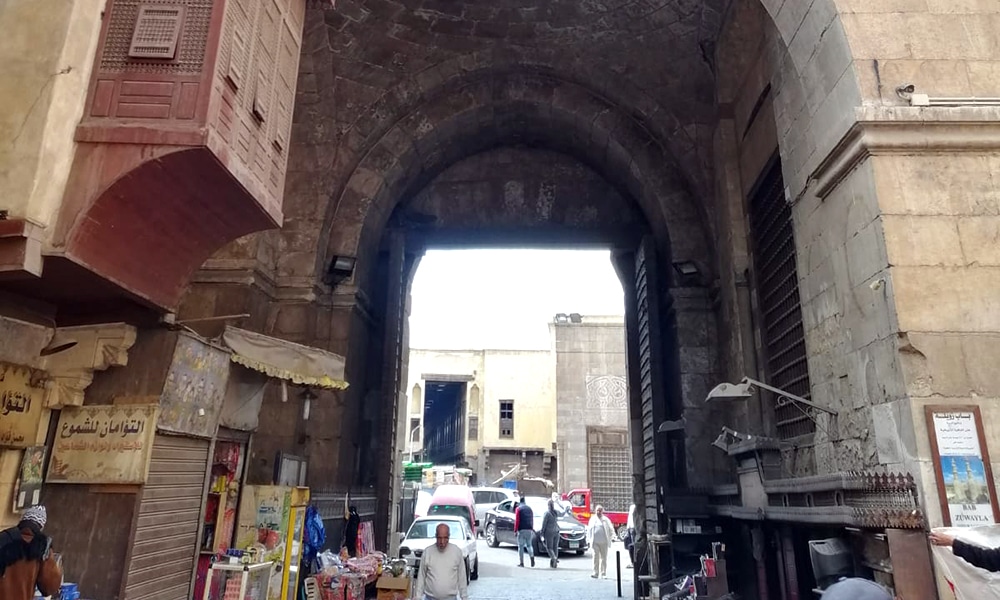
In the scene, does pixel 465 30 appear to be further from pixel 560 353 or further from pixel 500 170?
pixel 560 353

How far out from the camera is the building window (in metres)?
32.1

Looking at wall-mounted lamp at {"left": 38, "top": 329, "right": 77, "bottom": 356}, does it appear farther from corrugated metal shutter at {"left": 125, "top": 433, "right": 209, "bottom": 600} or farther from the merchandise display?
the merchandise display

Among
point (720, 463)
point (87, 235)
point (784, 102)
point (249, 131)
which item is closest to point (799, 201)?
A: point (784, 102)

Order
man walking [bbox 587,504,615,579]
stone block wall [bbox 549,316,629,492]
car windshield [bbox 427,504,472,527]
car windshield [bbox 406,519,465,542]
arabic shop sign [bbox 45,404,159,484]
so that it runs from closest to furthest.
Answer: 1. arabic shop sign [bbox 45,404,159,484]
2. car windshield [bbox 406,519,465,542]
3. man walking [bbox 587,504,615,579]
4. car windshield [bbox 427,504,472,527]
5. stone block wall [bbox 549,316,629,492]

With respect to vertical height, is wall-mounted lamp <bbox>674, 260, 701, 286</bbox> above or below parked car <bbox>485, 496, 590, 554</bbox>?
above

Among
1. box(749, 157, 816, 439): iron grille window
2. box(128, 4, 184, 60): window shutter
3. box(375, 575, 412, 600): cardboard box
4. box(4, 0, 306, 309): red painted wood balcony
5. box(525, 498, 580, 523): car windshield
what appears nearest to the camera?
box(4, 0, 306, 309): red painted wood balcony

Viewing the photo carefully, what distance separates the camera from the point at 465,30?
32.5ft

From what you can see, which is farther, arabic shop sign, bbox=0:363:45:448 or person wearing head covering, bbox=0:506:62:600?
arabic shop sign, bbox=0:363:45:448

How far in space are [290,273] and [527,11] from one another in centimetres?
Result: 556

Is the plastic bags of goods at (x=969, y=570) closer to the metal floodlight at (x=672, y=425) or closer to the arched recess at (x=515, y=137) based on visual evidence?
the metal floodlight at (x=672, y=425)

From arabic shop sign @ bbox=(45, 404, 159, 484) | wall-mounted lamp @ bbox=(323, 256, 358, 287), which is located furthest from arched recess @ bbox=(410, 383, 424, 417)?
arabic shop sign @ bbox=(45, 404, 159, 484)

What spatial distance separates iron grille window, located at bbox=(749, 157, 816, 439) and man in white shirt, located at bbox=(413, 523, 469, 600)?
3698 millimetres

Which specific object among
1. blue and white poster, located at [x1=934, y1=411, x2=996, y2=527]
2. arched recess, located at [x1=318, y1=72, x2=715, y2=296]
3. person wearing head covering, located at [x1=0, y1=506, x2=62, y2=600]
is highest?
arched recess, located at [x1=318, y1=72, x2=715, y2=296]

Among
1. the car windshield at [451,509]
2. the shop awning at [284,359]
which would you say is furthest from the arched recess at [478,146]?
the car windshield at [451,509]
